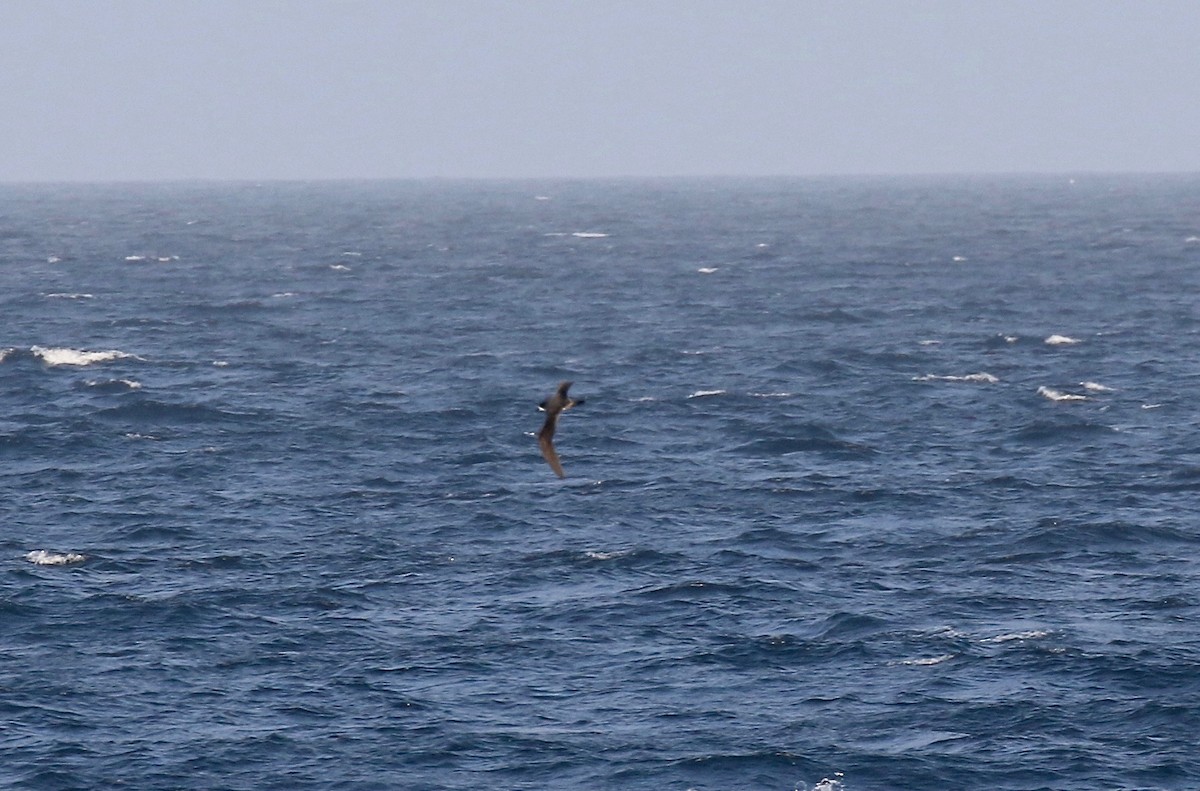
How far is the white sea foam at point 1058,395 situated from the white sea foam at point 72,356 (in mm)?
52393

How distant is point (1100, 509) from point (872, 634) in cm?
1810

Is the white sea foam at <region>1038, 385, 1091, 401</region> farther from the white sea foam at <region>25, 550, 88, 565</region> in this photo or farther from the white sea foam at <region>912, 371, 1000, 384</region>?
the white sea foam at <region>25, 550, 88, 565</region>

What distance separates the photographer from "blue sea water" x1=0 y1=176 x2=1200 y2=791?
45.4 meters

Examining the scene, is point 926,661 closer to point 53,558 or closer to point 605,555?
point 605,555

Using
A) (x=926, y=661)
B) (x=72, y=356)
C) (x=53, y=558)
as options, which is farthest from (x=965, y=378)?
(x=53, y=558)

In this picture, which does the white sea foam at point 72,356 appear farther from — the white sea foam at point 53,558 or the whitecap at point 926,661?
the whitecap at point 926,661

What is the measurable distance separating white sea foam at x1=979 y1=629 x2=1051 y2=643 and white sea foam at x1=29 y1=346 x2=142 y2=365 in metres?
66.0

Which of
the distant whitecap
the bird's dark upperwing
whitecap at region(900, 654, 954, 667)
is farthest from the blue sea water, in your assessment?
the bird's dark upperwing

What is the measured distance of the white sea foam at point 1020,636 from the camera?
52.7 metres

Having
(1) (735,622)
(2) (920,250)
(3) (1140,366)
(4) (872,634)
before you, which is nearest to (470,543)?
(1) (735,622)

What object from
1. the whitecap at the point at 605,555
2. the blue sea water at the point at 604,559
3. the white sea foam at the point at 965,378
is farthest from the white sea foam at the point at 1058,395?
the whitecap at the point at 605,555

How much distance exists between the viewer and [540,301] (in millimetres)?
138375

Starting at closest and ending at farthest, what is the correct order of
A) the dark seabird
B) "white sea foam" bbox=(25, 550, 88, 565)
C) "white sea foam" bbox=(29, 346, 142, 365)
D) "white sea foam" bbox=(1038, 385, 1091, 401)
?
the dark seabird < "white sea foam" bbox=(25, 550, 88, 565) < "white sea foam" bbox=(1038, 385, 1091, 401) < "white sea foam" bbox=(29, 346, 142, 365)

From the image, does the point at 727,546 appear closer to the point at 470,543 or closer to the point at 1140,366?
the point at 470,543
